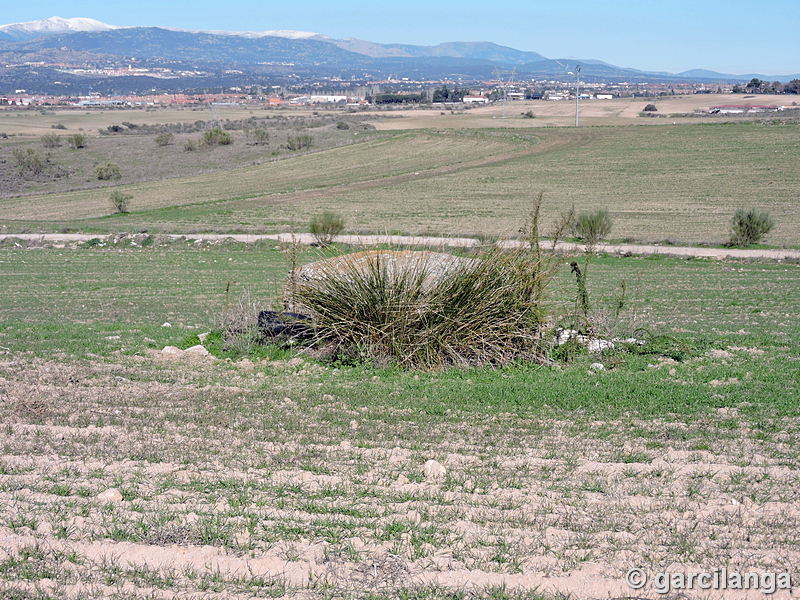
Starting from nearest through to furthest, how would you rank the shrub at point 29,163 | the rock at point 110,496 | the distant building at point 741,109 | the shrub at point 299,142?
the rock at point 110,496, the shrub at point 29,163, the shrub at point 299,142, the distant building at point 741,109

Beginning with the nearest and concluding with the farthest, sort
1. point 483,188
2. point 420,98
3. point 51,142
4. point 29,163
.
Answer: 1. point 483,188
2. point 29,163
3. point 51,142
4. point 420,98

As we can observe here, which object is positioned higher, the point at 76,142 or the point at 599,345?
the point at 76,142

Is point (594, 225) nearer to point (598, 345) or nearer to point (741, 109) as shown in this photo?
point (598, 345)

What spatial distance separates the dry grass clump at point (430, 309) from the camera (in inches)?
432

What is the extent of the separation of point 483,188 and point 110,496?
50550 mm

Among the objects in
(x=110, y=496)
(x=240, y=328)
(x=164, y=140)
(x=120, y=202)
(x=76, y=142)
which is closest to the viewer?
(x=110, y=496)

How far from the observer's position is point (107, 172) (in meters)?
68.4

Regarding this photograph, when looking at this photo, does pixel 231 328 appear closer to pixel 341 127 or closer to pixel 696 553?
A: pixel 696 553

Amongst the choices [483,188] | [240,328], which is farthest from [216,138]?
[240,328]

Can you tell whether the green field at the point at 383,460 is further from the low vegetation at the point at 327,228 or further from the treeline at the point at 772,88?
the treeline at the point at 772,88

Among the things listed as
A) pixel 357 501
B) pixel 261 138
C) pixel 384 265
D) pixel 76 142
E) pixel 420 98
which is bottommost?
pixel 357 501

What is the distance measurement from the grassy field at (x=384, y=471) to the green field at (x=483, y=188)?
2465 centimetres

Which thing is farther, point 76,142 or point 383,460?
point 76,142

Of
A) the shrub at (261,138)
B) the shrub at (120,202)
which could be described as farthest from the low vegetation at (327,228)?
the shrub at (261,138)
